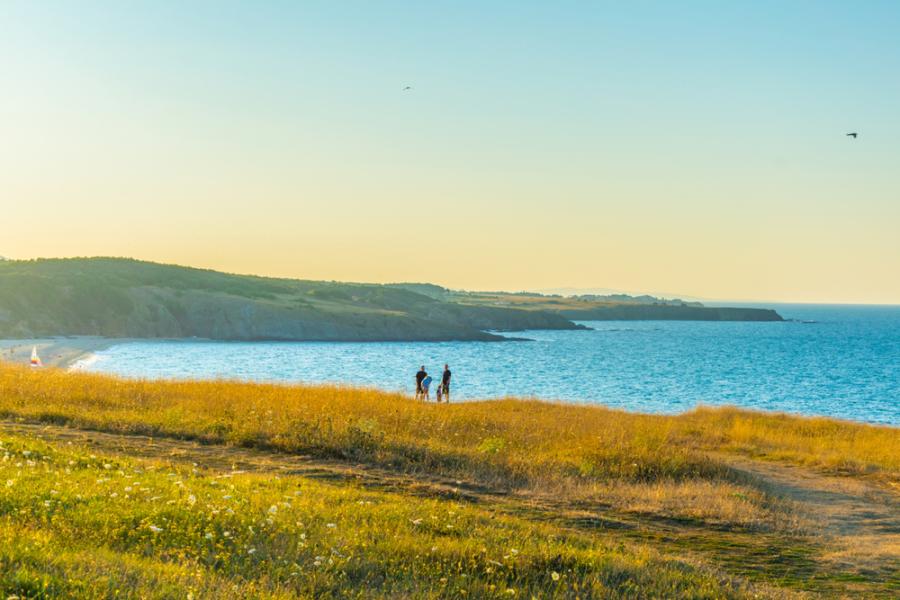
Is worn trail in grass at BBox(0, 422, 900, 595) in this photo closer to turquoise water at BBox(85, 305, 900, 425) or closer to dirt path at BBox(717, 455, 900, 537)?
dirt path at BBox(717, 455, 900, 537)

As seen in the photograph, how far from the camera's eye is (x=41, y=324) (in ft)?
377

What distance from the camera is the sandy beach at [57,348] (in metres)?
74.5

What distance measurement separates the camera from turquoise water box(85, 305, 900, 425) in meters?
70.5

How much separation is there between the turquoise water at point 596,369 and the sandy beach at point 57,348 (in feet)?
9.51

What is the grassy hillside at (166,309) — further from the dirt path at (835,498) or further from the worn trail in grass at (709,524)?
the dirt path at (835,498)

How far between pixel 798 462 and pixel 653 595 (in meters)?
17.3

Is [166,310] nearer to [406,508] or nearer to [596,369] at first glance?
[596,369]

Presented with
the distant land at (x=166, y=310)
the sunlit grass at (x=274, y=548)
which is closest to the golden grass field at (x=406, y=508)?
the sunlit grass at (x=274, y=548)

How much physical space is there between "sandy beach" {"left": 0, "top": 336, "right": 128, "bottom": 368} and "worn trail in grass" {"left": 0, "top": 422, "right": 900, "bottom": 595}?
5613 cm

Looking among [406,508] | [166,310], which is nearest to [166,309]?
[166,310]

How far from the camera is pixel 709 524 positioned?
15.3 meters

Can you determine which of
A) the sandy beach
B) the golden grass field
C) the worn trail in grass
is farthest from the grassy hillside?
the worn trail in grass

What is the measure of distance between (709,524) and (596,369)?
287ft

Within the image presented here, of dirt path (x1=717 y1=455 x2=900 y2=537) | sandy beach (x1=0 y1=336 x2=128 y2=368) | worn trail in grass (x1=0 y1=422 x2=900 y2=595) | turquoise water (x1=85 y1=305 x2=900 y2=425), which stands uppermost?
worn trail in grass (x1=0 y1=422 x2=900 y2=595)
